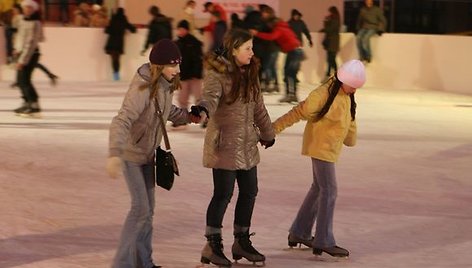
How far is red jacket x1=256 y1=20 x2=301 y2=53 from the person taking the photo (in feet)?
53.8

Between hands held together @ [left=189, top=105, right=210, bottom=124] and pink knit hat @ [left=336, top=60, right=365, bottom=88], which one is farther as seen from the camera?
pink knit hat @ [left=336, top=60, right=365, bottom=88]

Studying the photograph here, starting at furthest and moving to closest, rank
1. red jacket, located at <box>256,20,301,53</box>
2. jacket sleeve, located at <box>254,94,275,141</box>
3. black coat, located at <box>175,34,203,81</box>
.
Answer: red jacket, located at <box>256,20,301,53</box> < black coat, located at <box>175,34,203,81</box> < jacket sleeve, located at <box>254,94,275,141</box>

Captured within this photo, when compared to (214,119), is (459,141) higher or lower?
lower

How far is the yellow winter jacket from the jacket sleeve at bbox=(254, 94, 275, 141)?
15 centimetres

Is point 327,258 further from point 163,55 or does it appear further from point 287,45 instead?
point 287,45

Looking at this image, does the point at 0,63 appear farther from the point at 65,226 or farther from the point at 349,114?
the point at 349,114

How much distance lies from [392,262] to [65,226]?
7.79ft

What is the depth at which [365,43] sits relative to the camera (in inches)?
798

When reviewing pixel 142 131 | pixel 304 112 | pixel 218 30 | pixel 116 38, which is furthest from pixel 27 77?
pixel 142 131

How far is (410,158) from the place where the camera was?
1164 centimetres

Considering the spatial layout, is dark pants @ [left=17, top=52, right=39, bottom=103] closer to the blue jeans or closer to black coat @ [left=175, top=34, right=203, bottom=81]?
black coat @ [left=175, top=34, right=203, bottom=81]

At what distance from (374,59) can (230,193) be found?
1418 cm

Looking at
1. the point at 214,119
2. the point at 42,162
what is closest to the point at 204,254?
the point at 214,119

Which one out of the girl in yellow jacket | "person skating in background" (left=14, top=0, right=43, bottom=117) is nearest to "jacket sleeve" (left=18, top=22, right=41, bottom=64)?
"person skating in background" (left=14, top=0, right=43, bottom=117)
